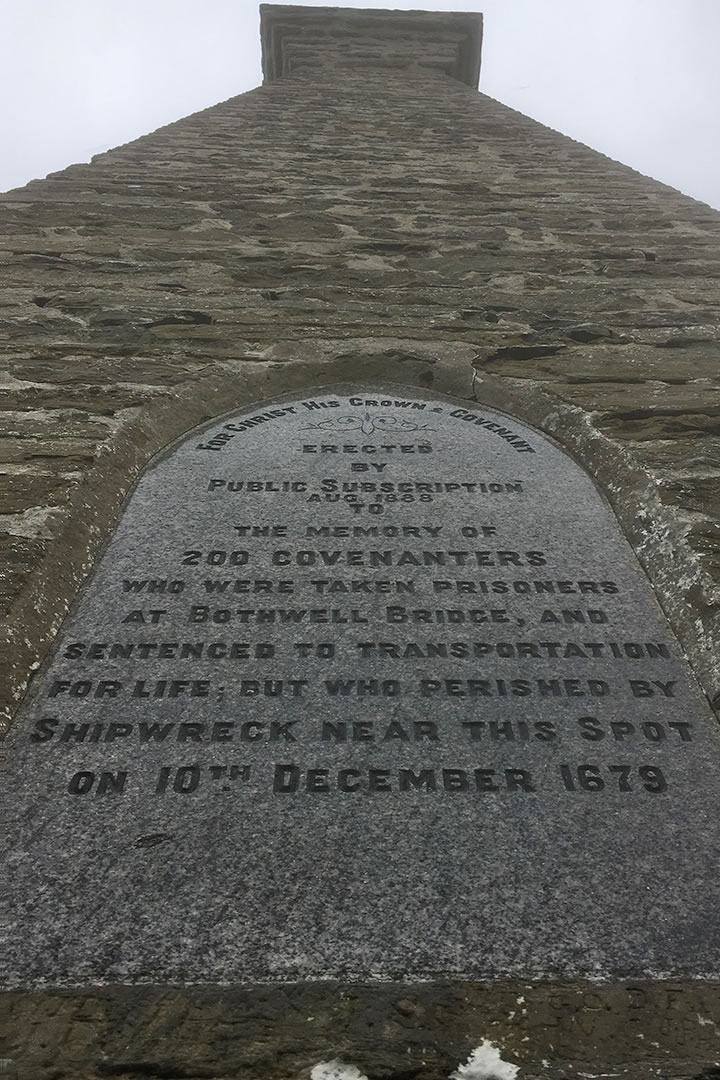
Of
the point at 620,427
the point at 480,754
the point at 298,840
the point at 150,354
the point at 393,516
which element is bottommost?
the point at 298,840

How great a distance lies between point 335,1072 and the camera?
1247 millimetres

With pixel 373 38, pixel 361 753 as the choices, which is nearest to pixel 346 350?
pixel 361 753

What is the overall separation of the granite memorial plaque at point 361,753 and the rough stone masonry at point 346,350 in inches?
3.0

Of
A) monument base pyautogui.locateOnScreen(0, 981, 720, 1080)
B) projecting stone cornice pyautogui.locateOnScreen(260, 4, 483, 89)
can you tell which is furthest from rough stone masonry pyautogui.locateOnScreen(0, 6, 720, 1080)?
projecting stone cornice pyautogui.locateOnScreen(260, 4, 483, 89)

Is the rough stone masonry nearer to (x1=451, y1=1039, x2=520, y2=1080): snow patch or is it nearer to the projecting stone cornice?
(x1=451, y1=1039, x2=520, y2=1080): snow patch

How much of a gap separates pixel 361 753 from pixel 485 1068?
0.65 metres

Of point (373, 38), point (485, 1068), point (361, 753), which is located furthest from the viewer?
point (373, 38)

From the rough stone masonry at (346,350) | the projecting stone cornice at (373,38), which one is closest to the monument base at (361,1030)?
the rough stone masonry at (346,350)

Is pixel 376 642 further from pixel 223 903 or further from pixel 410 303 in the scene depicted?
pixel 410 303

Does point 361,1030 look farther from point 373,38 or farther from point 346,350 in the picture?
point 373,38

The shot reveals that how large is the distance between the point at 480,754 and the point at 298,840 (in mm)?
448

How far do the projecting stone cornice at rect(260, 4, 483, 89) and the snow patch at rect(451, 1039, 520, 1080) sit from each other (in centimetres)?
1028

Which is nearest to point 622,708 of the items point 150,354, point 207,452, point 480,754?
point 480,754

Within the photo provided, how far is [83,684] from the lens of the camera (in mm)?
1914
